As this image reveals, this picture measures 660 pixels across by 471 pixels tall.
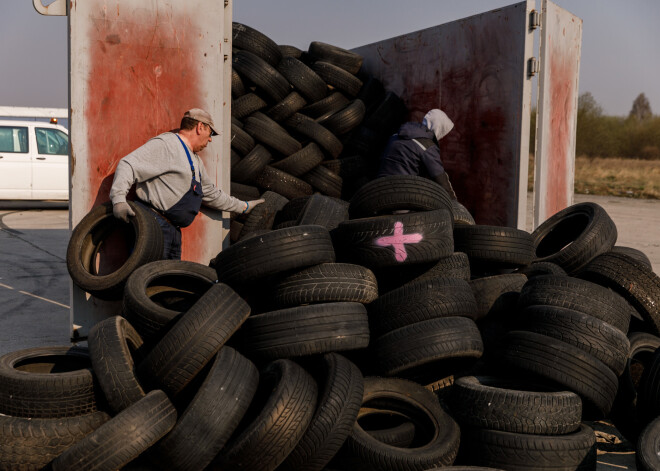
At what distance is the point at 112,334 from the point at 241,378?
2.77 feet

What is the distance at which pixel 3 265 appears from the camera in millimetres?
8984

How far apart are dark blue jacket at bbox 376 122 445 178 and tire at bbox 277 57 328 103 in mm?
1566

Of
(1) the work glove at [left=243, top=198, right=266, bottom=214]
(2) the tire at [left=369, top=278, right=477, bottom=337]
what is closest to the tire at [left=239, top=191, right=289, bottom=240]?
(1) the work glove at [left=243, top=198, right=266, bottom=214]

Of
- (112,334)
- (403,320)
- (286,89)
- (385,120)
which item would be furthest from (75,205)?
(385,120)

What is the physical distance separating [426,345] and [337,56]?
5159 millimetres

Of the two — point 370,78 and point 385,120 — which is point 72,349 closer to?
point 385,120

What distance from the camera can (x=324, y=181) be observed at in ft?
24.0

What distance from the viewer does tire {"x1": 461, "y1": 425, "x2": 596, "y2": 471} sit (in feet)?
11.1

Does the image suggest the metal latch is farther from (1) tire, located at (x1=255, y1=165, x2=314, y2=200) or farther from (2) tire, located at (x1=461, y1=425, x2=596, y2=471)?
(2) tire, located at (x1=461, y1=425, x2=596, y2=471)

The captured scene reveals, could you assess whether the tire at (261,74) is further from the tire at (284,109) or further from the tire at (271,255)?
the tire at (271,255)

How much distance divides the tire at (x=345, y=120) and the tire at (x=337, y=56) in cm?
76

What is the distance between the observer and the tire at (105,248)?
15.6ft

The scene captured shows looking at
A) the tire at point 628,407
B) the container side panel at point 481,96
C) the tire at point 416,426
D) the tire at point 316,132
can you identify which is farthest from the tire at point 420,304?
the tire at point 316,132

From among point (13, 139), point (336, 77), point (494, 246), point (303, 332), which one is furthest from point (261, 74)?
point (13, 139)
